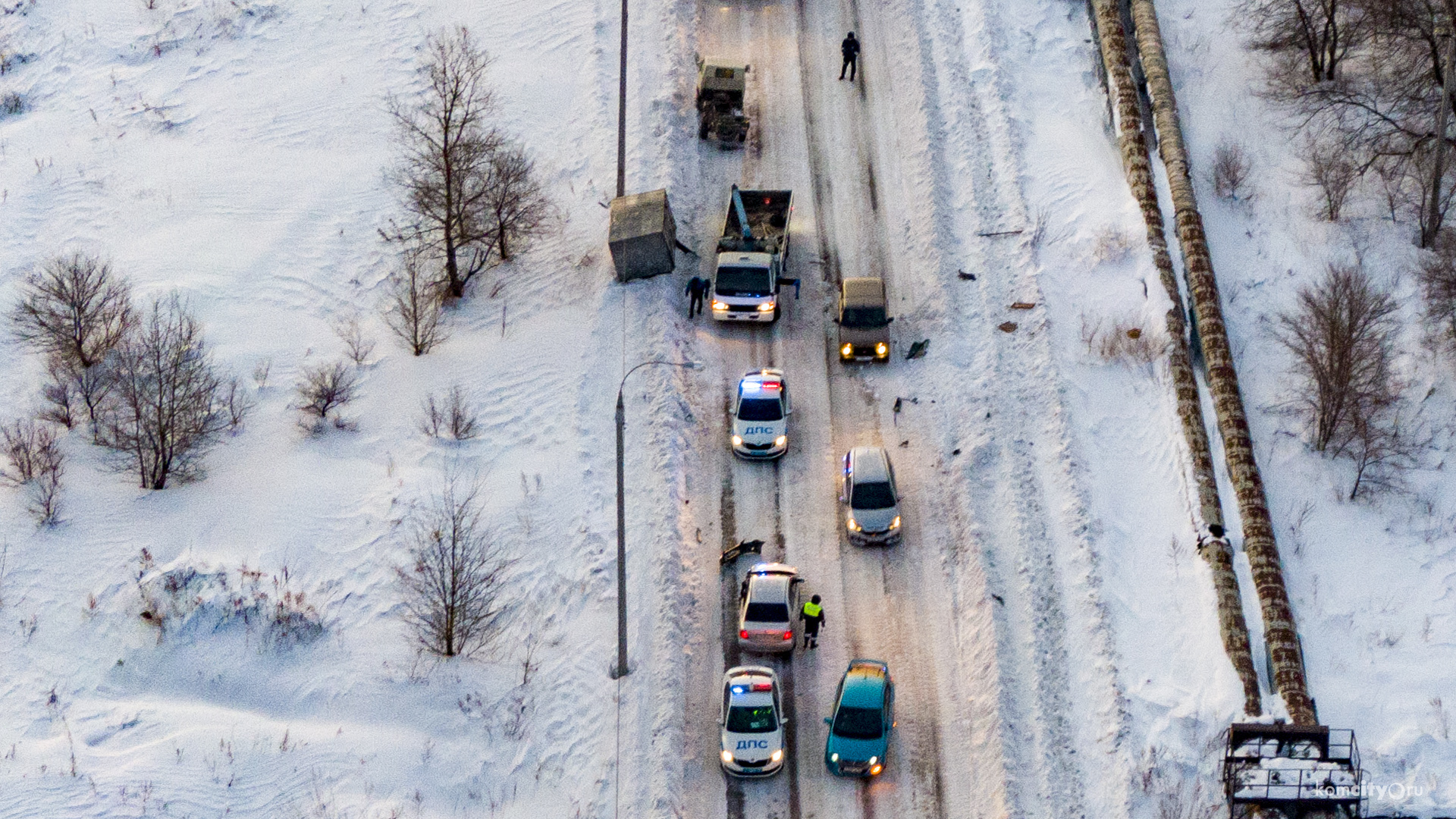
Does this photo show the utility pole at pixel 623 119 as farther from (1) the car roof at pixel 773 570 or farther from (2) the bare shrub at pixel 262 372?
(1) the car roof at pixel 773 570

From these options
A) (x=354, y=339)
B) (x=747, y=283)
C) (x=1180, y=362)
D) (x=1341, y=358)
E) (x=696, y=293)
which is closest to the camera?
(x=1341, y=358)

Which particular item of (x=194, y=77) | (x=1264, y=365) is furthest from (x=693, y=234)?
(x=194, y=77)


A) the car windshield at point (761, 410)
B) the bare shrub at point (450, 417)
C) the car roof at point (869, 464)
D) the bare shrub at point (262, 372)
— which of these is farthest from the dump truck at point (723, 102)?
the bare shrub at point (262, 372)

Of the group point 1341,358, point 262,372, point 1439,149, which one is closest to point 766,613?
point 1341,358

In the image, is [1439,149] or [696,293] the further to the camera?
[696,293]

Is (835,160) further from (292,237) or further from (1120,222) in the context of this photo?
(292,237)

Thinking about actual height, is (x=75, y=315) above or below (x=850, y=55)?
below

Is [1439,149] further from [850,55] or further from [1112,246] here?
[850,55]
